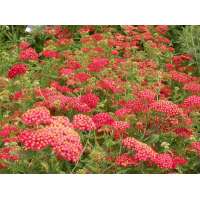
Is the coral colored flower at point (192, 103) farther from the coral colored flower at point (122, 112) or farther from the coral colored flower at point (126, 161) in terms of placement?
the coral colored flower at point (126, 161)

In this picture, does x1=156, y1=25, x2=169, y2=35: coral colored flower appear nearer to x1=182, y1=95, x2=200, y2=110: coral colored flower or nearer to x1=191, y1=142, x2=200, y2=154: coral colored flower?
x1=182, y1=95, x2=200, y2=110: coral colored flower

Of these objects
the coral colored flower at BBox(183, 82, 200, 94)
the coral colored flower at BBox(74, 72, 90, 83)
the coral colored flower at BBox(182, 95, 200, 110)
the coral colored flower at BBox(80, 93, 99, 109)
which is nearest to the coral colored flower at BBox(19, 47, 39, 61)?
the coral colored flower at BBox(74, 72, 90, 83)

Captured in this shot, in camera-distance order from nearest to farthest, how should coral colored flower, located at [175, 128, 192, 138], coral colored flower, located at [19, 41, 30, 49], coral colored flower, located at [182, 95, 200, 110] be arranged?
coral colored flower, located at [175, 128, 192, 138], coral colored flower, located at [182, 95, 200, 110], coral colored flower, located at [19, 41, 30, 49]

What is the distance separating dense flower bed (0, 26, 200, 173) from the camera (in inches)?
127

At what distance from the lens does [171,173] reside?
3.36 m

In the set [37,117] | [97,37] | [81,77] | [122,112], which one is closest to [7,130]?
[37,117]

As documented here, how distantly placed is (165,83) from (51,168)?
4.74 ft

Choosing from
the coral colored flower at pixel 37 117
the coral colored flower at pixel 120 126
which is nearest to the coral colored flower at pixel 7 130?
the coral colored flower at pixel 37 117

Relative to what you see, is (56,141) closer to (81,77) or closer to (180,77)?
(81,77)

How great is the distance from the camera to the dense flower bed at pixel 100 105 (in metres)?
3.24

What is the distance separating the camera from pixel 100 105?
3.71m
